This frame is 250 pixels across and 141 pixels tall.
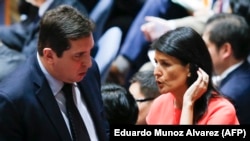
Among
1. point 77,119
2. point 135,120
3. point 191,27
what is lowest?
point 135,120

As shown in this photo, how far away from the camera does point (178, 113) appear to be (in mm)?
2123

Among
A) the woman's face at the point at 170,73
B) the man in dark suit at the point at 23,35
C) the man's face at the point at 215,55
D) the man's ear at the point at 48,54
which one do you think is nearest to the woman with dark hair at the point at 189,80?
the woman's face at the point at 170,73

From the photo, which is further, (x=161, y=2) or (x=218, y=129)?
(x=161, y=2)

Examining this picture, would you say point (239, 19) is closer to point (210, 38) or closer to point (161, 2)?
point (210, 38)

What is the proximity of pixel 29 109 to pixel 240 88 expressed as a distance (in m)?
0.91

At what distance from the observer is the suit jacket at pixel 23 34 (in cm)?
263

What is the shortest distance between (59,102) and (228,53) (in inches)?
29.5

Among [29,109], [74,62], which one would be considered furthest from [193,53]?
[29,109]

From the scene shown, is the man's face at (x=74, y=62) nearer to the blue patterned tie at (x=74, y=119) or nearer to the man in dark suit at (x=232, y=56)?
the blue patterned tie at (x=74, y=119)

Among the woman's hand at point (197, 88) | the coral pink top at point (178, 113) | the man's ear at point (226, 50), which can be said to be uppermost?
the man's ear at point (226, 50)

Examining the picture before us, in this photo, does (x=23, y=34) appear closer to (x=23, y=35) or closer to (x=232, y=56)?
(x=23, y=35)

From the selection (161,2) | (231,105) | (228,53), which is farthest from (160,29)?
(231,105)

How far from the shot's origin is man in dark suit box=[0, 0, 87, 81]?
2549 mm

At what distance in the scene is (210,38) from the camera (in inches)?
87.3
